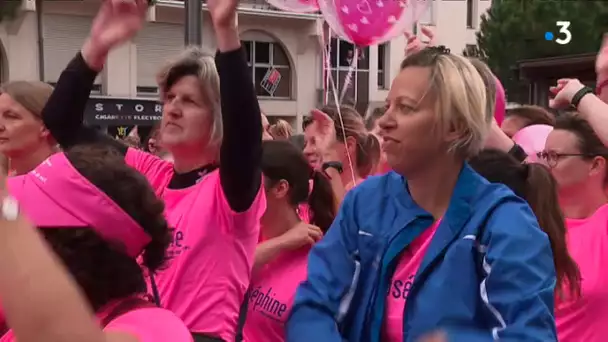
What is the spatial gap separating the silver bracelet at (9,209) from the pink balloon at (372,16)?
319 centimetres

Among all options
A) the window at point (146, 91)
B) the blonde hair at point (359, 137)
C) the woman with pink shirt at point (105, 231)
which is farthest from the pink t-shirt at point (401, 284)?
the window at point (146, 91)

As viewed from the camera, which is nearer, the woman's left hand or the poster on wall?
the woman's left hand

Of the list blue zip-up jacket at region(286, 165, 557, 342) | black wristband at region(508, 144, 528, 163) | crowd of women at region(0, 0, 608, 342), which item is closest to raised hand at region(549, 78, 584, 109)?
crowd of women at region(0, 0, 608, 342)

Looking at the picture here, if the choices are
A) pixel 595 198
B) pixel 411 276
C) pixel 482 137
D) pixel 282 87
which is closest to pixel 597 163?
pixel 595 198

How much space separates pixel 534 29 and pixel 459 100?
2108 cm

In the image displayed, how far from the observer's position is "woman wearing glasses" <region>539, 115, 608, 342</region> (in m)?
2.84

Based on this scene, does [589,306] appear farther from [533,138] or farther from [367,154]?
[367,154]

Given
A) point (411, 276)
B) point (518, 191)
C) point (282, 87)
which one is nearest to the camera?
point (411, 276)

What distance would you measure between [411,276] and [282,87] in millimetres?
21188

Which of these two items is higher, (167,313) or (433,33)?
(433,33)

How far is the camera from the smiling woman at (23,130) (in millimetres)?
3316

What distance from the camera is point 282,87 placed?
22.9 meters

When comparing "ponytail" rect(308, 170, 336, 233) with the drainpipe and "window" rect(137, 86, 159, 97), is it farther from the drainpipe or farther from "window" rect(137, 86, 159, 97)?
"window" rect(137, 86, 159, 97)

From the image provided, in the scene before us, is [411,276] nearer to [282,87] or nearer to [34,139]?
[34,139]
